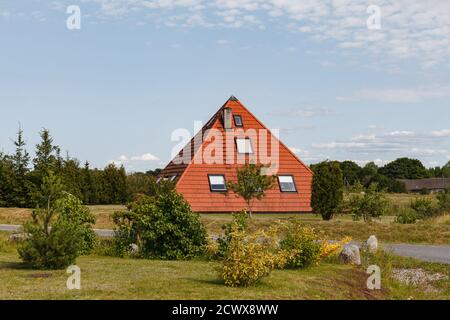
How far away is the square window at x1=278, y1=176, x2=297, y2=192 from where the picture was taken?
43.4 metres

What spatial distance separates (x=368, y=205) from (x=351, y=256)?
1559 centimetres

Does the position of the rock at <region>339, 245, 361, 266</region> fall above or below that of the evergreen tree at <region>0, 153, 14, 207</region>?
below

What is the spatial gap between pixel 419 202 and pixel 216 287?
27557mm

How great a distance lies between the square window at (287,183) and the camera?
43.4 m

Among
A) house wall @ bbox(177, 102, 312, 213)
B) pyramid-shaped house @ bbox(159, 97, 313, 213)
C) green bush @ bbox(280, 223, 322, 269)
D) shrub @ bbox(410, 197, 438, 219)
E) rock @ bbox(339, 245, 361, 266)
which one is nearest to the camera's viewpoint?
green bush @ bbox(280, 223, 322, 269)

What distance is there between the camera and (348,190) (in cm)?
3781

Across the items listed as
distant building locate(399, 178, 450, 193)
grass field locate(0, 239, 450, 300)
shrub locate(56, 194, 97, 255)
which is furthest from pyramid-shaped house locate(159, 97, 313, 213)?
distant building locate(399, 178, 450, 193)

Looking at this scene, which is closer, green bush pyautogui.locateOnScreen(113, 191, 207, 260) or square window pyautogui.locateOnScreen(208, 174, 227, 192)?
green bush pyautogui.locateOnScreen(113, 191, 207, 260)

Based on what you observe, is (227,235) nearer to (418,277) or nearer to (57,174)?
(418,277)

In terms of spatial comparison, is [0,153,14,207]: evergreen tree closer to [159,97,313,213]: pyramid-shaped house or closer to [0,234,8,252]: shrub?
[159,97,313,213]: pyramid-shaped house

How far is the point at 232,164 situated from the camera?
42.9m

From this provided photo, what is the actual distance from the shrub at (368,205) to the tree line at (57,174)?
1227 cm

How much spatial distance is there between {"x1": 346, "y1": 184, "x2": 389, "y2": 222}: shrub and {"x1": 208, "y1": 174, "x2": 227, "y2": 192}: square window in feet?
37.7
